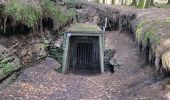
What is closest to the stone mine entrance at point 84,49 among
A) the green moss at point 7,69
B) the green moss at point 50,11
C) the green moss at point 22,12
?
the green moss at point 50,11

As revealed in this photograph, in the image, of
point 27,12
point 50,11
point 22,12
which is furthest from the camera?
point 50,11

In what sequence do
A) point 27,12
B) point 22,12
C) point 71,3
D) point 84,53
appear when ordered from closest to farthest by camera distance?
point 22,12
point 27,12
point 84,53
point 71,3

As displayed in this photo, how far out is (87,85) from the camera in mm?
18391

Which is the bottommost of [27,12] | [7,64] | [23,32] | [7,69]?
[7,69]

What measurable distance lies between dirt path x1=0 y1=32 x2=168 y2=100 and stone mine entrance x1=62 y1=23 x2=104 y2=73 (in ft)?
8.12

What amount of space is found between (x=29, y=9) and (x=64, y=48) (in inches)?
243

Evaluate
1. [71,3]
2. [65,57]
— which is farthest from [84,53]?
[71,3]

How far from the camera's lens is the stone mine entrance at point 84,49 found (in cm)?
2486

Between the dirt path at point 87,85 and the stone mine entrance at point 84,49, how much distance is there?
8.12 ft

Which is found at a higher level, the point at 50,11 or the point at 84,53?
the point at 50,11

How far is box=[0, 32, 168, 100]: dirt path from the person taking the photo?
45.9 ft

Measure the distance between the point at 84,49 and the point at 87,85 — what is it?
8812 mm

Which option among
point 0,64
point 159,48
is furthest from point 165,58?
point 0,64

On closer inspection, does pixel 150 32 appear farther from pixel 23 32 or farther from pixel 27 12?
pixel 23 32
